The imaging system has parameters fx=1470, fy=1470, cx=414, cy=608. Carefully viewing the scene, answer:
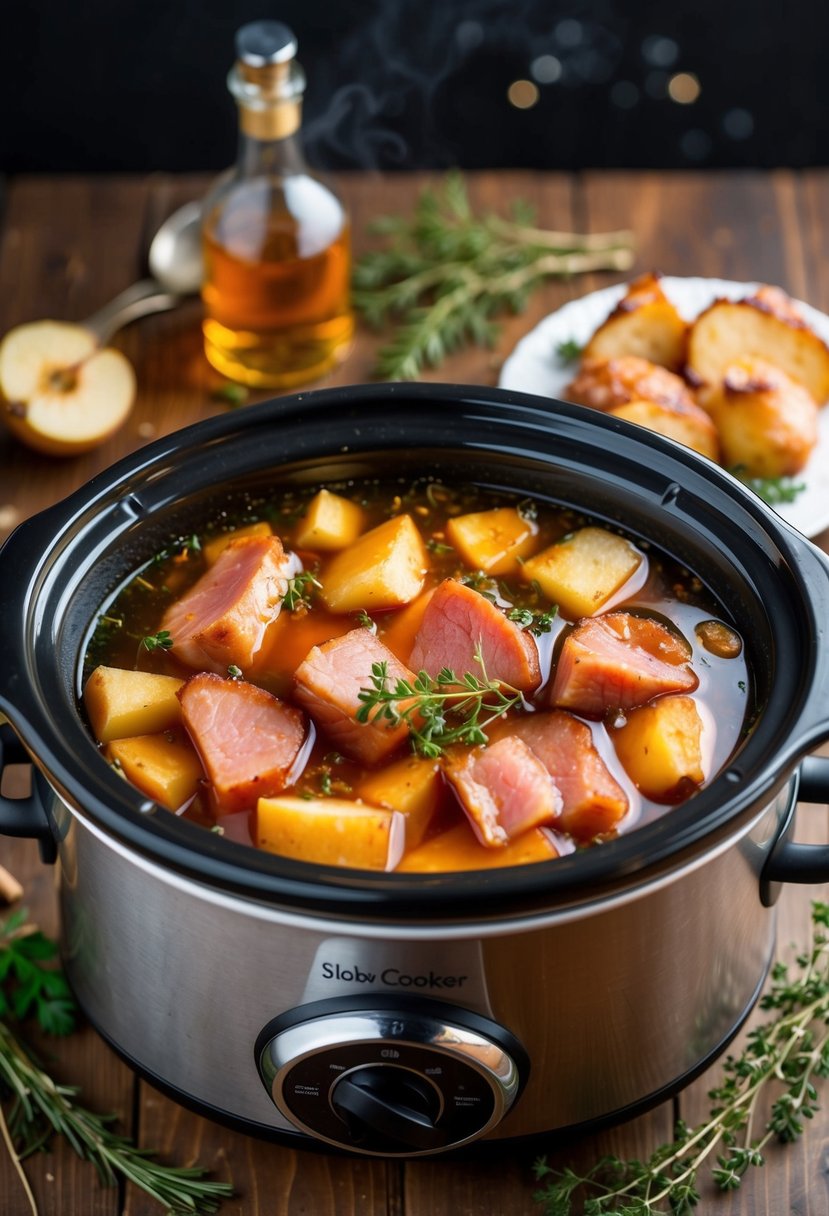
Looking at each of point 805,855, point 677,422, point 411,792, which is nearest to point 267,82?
point 677,422

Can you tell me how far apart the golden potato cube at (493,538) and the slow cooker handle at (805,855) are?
56cm

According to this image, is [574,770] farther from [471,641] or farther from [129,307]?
[129,307]

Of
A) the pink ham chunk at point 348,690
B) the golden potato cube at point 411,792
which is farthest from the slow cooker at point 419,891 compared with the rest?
the pink ham chunk at point 348,690

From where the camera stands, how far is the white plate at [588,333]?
321 cm

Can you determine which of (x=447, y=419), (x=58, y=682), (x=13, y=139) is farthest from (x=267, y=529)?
(x=13, y=139)

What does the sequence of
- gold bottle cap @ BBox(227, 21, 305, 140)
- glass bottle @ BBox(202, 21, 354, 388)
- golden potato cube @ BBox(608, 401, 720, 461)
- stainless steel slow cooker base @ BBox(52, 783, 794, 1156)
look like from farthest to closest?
glass bottle @ BBox(202, 21, 354, 388) < gold bottle cap @ BBox(227, 21, 305, 140) < golden potato cube @ BBox(608, 401, 720, 461) < stainless steel slow cooker base @ BBox(52, 783, 794, 1156)

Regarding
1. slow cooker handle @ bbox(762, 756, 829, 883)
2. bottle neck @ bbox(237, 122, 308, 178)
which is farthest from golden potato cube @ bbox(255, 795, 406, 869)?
bottle neck @ bbox(237, 122, 308, 178)

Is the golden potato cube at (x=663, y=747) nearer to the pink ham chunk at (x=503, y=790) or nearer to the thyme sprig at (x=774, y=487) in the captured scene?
the pink ham chunk at (x=503, y=790)

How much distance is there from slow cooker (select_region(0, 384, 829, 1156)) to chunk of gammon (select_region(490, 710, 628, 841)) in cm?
14

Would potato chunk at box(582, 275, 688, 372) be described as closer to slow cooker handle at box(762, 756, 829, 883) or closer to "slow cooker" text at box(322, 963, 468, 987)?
slow cooker handle at box(762, 756, 829, 883)

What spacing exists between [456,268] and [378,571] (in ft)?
5.52

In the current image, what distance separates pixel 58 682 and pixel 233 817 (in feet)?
0.94

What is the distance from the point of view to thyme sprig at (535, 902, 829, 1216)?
2.04 metres

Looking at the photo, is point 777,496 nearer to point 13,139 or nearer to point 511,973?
point 511,973
